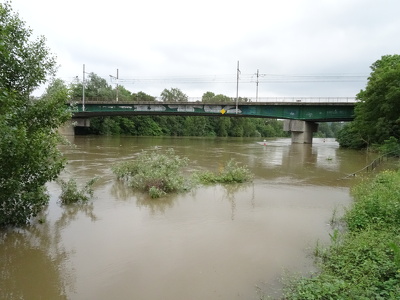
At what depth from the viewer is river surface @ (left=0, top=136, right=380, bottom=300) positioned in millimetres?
5562

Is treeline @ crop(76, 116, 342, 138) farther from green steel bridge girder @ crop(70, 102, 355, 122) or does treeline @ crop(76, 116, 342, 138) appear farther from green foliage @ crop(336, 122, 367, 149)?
green foliage @ crop(336, 122, 367, 149)

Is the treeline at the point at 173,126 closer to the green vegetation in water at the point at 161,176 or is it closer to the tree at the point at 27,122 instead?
the green vegetation in water at the point at 161,176

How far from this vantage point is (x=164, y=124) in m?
99.4

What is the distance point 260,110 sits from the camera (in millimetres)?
48781

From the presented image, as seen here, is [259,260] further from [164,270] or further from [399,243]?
[399,243]

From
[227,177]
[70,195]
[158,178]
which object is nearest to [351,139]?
[227,177]

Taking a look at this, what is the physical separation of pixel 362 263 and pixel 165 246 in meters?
4.32

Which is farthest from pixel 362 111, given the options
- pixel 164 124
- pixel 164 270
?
pixel 164 124

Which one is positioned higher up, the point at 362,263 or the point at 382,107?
the point at 382,107

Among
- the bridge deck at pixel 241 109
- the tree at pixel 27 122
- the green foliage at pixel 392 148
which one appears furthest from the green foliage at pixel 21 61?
the bridge deck at pixel 241 109

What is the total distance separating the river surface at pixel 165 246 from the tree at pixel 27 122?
94 cm

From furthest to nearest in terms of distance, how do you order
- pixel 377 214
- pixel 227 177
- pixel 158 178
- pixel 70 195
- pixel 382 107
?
pixel 382 107 → pixel 227 177 → pixel 158 178 → pixel 70 195 → pixel 377 214

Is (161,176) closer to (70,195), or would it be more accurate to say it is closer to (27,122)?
(70,195)

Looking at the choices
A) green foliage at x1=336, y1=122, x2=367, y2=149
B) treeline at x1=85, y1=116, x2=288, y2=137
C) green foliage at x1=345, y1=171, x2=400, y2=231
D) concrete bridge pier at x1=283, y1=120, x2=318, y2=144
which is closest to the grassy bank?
green foliage at x1=345, y1=171, x2=400, y2=231
